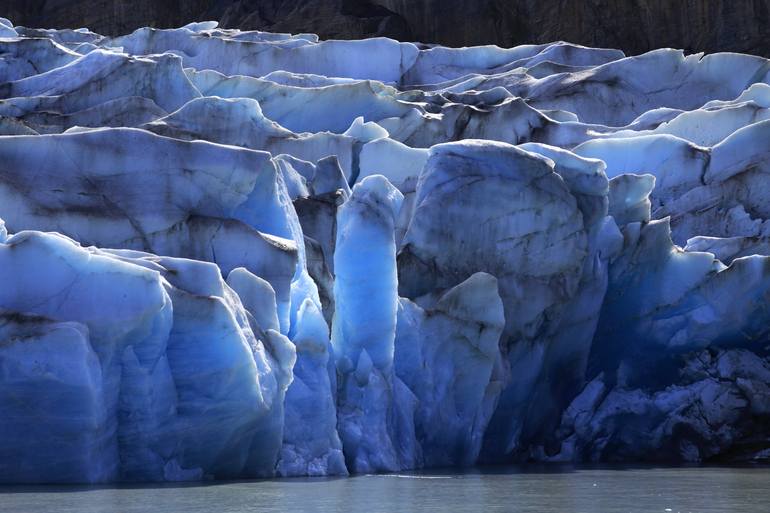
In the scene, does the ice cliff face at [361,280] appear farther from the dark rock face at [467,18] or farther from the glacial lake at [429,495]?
the dark rock face at [467,18]

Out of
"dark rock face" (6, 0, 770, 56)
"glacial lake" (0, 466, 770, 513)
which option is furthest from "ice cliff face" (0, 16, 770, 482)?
"dark rock face" (6, 0, 770, 56)

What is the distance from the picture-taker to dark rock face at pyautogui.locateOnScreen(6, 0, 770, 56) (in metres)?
28.4

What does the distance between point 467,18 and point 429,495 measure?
22983 millimetres

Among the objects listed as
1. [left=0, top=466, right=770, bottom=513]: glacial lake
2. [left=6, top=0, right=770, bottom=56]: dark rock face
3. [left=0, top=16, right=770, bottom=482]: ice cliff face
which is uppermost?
[left=6, top=0, right=770, bottom=56]: dark rock face

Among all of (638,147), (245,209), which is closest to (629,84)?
(638,147)

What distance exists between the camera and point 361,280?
1233 centimetres

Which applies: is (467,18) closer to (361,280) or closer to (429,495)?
(361,280)

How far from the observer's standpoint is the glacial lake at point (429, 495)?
8570mm

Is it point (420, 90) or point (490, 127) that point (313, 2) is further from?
point (490, 127)

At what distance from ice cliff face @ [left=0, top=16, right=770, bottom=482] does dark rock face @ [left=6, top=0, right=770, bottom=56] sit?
956 cm

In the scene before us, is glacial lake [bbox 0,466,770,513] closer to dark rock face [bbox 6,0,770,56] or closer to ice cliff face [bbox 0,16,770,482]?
ice cliff face [bbox 0,16,770,482]

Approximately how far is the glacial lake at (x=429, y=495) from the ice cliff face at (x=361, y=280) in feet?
1.89

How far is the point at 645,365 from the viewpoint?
48.0 ft

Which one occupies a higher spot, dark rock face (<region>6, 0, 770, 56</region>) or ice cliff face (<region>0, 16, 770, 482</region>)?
dark rock face (<region>6, 0, 770, 56</region>)
